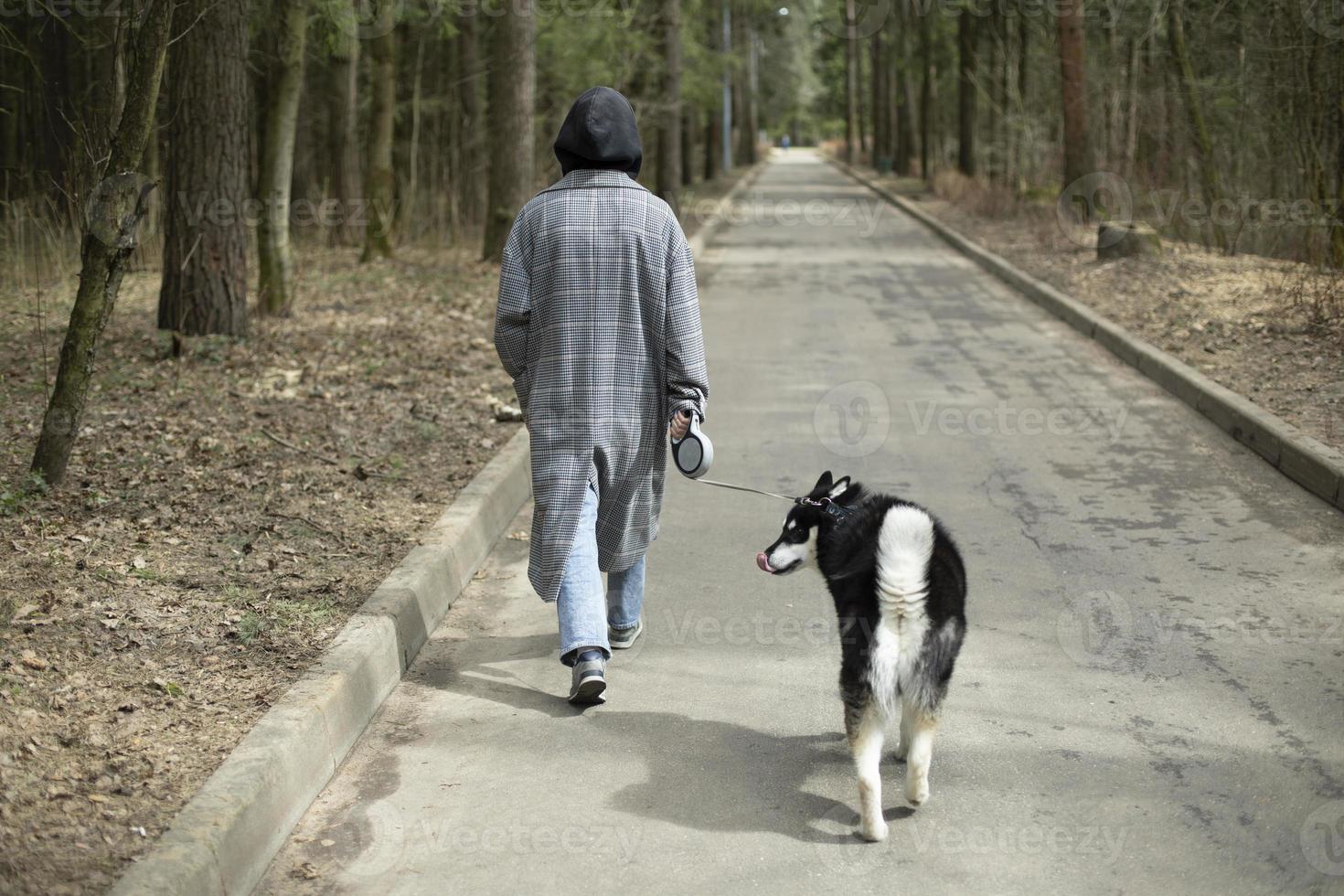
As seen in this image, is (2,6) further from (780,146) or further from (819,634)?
(780,146)

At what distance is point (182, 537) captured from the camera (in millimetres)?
6234

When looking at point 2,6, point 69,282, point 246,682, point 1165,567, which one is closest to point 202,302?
point 2,6

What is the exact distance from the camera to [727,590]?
6223 millimetres

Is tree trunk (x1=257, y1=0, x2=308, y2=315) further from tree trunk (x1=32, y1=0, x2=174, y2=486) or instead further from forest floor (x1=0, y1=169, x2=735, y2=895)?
tree trunk (x1=32, y1=0, x2=174, y2=486)

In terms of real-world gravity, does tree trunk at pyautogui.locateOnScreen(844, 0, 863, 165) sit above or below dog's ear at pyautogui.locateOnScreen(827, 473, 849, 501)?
above

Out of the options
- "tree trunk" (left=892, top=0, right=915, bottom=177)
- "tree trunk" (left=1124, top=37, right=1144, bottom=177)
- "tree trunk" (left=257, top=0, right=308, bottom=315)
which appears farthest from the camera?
"tree trunk" (left=892, top=0, right=915, bottom=177)

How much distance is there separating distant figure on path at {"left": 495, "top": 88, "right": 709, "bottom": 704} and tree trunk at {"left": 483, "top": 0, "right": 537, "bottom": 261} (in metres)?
12.2

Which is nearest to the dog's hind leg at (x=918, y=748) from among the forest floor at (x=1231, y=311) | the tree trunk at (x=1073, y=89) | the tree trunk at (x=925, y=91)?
the forest floor at (x=1231, y=311)

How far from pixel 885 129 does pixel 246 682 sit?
53003 mm

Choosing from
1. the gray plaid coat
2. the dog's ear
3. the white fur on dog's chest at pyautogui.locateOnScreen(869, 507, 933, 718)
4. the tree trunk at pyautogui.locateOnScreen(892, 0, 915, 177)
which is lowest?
the white fur on dog's chest at pyautogui.locateOnScreen(869, 507, 933, 718)

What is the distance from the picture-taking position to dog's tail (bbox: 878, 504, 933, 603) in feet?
12.6

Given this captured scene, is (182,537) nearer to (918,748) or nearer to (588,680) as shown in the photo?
(588,680)

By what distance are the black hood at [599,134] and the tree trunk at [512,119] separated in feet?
39.9

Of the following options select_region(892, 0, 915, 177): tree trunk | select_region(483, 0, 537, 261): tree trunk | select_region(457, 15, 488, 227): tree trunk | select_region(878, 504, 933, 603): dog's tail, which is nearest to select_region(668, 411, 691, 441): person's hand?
select_region(878, 504, 933, 603): dog's tail
